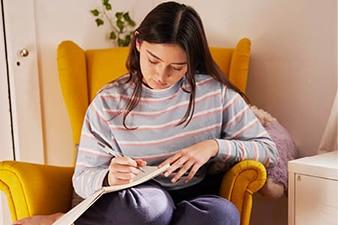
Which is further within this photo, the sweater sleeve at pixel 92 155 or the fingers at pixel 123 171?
the sweater sleeve at pixel 92 155

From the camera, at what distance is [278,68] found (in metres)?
1.75

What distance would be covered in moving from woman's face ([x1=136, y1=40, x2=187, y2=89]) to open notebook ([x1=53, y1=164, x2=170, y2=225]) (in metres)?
0.24

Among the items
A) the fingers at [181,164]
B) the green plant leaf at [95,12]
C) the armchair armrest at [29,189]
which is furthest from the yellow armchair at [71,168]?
the green plant leaf at [95,12]

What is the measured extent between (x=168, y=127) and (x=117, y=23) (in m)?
0.93

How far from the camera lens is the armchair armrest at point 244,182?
1.21m

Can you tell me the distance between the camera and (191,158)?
3.91ft

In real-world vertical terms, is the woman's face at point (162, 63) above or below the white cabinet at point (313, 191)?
above

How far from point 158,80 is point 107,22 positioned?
95 cm

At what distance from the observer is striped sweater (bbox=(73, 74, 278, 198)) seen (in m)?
1.27

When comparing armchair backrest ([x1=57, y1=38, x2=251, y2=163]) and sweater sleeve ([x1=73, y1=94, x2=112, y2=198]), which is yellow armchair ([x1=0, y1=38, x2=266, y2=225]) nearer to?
armchair backrest ([x1=57, y1=38, x2=251, y2=163])

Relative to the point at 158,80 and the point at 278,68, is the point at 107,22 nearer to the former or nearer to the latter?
the point at 278,68

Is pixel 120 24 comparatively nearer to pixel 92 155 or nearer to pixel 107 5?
pixel 107 5

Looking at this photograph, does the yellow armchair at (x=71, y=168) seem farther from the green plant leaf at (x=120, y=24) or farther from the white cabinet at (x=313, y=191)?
the green plant leaf at (x=120, y=24)

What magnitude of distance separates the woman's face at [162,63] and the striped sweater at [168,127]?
0.25ft
